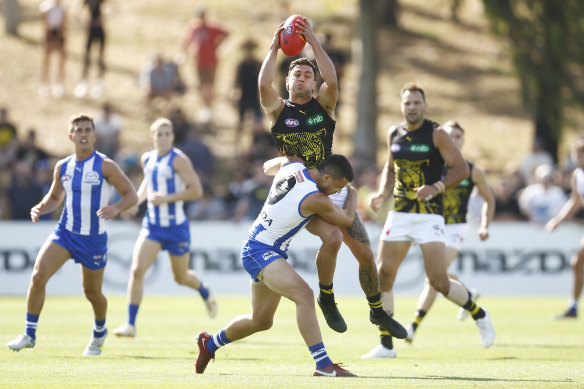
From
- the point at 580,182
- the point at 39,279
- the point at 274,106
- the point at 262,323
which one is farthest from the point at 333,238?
the point at 580,182

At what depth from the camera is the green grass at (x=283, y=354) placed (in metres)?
8.34

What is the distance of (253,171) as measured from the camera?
75.0ft

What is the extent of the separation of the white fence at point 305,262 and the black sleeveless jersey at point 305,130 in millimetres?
10447

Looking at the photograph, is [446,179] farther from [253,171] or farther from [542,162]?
[542,162]

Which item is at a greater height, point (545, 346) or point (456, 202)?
point (456, 202)

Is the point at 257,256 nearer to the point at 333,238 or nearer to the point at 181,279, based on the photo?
the point at 333,238

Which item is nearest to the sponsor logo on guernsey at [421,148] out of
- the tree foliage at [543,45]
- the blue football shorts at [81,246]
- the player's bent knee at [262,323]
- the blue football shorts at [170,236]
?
the player's bent knee at [262,323]

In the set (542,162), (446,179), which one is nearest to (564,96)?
(542,162)

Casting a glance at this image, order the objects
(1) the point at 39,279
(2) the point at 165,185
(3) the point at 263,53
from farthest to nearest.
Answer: (3) the point at 263,53 → (2) the point at 165,185 → (1) the point at 39,279

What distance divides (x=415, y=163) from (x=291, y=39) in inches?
90.1

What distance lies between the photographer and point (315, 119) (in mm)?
9422

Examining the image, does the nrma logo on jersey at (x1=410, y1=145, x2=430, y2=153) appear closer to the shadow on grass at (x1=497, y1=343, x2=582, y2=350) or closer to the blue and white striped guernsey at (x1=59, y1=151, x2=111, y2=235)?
the shadow on grass at (x1=497, y1=343, x2=582, y2=350)

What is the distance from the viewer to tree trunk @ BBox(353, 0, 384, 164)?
25641 mm

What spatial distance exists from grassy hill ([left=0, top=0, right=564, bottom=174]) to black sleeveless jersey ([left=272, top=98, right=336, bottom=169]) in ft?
56.5
